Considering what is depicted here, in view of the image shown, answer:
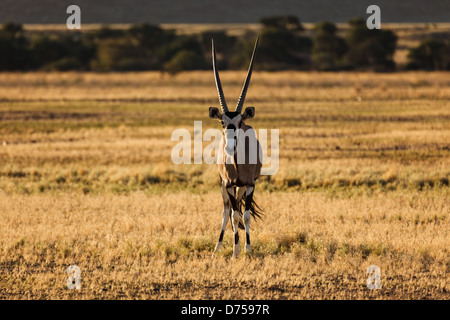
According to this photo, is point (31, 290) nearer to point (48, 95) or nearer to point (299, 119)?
point (299, 119)

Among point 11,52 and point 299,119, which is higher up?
point 11,52

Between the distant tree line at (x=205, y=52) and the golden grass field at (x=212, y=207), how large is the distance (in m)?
32.5

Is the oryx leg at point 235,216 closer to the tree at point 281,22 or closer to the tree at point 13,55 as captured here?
the tree at point 13,55

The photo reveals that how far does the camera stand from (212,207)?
14.5 meters

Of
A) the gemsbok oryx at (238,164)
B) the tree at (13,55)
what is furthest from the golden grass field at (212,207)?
the tree at (13,55)

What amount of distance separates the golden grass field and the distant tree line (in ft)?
107

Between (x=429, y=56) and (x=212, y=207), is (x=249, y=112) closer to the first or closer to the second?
(x=212, y=207)

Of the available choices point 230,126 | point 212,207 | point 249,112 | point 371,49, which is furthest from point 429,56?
point 230,126

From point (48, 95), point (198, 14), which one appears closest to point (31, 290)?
point (48, 95)

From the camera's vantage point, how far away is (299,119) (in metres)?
30.4

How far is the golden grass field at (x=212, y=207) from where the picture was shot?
9234 mm

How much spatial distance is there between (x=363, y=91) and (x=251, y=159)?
1325 inches

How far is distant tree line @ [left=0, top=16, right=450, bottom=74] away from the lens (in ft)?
224

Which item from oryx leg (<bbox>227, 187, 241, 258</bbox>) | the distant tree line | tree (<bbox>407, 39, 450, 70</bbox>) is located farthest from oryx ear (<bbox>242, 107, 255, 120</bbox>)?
tree (<bbox>407, 39, 450, 70</bbox>)
